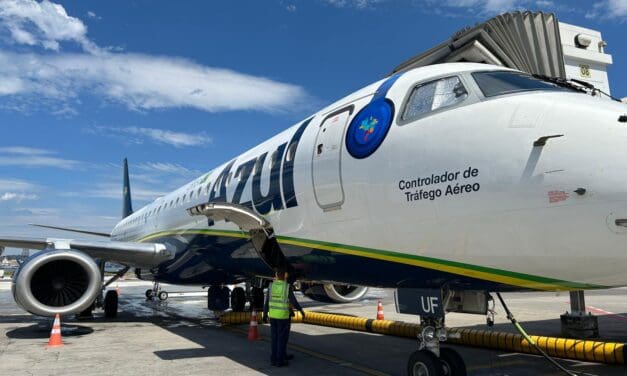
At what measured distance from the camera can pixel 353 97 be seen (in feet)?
21.4

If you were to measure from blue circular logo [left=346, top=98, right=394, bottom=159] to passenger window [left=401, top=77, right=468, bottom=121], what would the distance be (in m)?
0.24

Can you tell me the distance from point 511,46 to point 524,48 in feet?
1.01

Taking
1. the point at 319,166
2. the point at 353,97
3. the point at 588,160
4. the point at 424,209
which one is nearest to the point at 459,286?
the point at 424,209

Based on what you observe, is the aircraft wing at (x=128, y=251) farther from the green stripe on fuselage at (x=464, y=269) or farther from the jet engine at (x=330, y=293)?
the green stripe on fuselage at (x=464, y=269)

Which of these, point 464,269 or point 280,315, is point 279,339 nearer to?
point 280,315

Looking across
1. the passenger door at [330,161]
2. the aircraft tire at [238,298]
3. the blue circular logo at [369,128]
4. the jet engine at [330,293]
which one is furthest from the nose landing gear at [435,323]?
the aircraft tire at [238,298]

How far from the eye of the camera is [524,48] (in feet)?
26.8

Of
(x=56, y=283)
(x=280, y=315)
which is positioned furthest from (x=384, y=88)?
(x=56, y=283)

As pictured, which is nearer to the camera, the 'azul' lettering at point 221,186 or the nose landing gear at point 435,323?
the nose landing gear at point 435,323

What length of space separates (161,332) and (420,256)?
8603mm

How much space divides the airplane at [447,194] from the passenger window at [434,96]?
0.01 meters

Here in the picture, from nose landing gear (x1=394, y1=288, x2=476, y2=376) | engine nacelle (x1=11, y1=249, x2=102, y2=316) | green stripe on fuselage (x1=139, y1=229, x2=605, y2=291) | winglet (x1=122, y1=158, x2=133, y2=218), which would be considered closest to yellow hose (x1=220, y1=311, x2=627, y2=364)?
nose landing gear (x1=394, y1=288, x2=476, y2=376)

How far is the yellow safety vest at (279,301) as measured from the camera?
7.32m

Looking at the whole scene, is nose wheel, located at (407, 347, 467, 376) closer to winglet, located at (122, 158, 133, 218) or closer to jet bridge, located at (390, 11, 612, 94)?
jet bridge, located at (390, 11, 612, 94)
